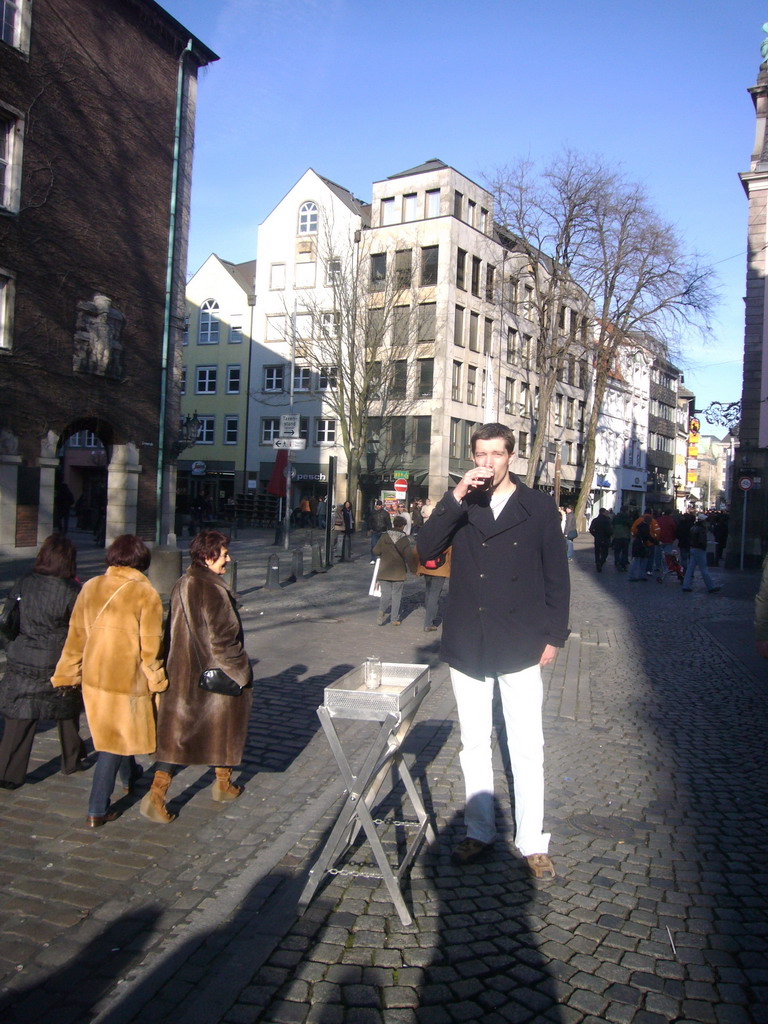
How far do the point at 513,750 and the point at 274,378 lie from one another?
50.1 m

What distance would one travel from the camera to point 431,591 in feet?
40.5

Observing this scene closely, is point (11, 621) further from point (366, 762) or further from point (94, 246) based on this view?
point (94, 246)

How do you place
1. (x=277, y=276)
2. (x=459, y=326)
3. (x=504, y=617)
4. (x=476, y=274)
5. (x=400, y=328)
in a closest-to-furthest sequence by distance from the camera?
(x=504, y=617), (x=400, y=328), (x=459, y=326), (x=476, y=274), (x=277, y=276)

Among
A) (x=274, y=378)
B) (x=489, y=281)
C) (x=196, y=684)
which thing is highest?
(x=489, y=281)

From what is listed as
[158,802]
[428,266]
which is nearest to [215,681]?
[158,802]

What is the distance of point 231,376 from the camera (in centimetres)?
5456

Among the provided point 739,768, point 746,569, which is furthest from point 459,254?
point 739,768

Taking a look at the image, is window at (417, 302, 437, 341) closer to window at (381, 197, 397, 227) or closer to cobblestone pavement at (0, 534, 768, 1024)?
window at (381, 197, 397, 227)

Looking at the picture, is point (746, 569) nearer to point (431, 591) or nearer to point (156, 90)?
point (431, 591)

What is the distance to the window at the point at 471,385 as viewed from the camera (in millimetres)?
48688

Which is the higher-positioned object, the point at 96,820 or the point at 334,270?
the point at 334,270

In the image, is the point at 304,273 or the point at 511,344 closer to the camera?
the point at 304,273

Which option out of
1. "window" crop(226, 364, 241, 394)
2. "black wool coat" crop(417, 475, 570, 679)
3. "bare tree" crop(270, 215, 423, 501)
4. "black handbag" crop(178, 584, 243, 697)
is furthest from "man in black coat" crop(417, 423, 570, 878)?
"window" crop(226, 364, 241, 394)

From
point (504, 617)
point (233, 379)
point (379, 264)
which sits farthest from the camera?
point (233, 379)
